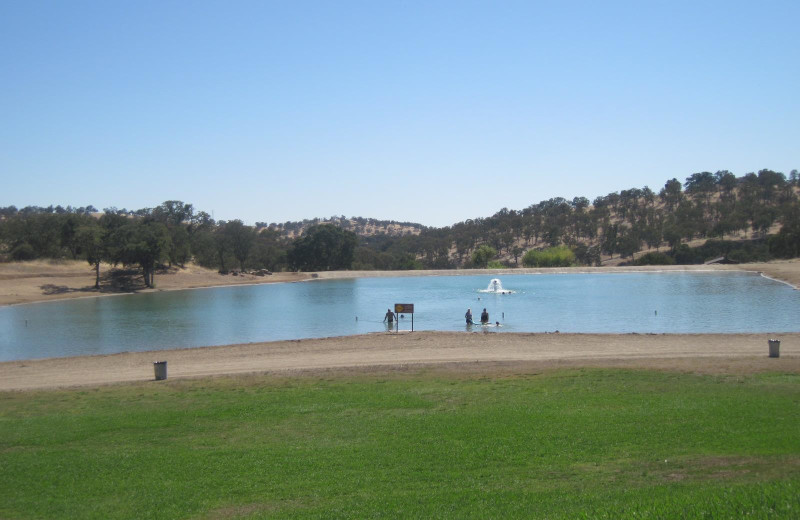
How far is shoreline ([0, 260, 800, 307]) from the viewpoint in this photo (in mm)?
81812

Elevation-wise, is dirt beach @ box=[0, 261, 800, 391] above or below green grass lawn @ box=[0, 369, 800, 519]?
below

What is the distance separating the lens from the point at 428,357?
2892cm

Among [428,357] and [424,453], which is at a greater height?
[424,453]

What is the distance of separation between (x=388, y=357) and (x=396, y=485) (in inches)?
725

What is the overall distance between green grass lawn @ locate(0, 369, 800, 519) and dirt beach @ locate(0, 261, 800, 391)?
216 inches

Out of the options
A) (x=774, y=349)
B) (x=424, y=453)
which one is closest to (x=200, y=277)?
(x=774, y=349)

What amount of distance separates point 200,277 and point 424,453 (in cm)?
10469

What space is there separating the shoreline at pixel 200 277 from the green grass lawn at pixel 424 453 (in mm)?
64657

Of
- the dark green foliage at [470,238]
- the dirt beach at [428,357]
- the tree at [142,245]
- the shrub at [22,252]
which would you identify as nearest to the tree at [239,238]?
the dark green foliage at [470,238]

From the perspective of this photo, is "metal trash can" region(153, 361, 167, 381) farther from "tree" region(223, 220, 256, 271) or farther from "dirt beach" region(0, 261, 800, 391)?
"tree" region(223, 220, 256, 271)

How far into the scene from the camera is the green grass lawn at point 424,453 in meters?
9.80

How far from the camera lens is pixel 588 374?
71.3 ft

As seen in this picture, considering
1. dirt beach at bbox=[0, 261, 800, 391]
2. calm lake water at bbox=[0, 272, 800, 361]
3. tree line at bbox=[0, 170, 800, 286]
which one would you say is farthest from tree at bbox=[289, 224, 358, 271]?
dirt beach at bbox=[0, 261, 800, 391]

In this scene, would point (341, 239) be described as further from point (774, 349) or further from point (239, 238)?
point (774, 349)
